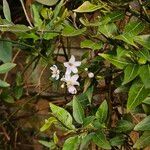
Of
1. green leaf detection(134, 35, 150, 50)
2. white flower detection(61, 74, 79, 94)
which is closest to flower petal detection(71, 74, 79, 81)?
white flower detection(61, 74, 79, 94)

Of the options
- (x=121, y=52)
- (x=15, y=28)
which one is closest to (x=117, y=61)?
(x=121, y=52)

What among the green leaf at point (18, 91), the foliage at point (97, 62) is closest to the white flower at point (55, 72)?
the foliage at point (97, 62)

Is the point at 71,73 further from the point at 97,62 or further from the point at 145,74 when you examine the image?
the point at 145,74

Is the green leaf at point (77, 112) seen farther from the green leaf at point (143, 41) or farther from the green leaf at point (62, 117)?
the green leaf at point (143, 41)

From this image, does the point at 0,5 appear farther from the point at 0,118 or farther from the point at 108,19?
the point at 108,19

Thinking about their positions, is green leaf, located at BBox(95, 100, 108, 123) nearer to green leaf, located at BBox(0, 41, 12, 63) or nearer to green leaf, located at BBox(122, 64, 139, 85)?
green leaf, located at BBox(122, 64, 139, 85)

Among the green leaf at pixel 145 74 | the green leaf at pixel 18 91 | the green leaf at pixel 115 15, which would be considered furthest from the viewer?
the green leaf at pixel 18 91
